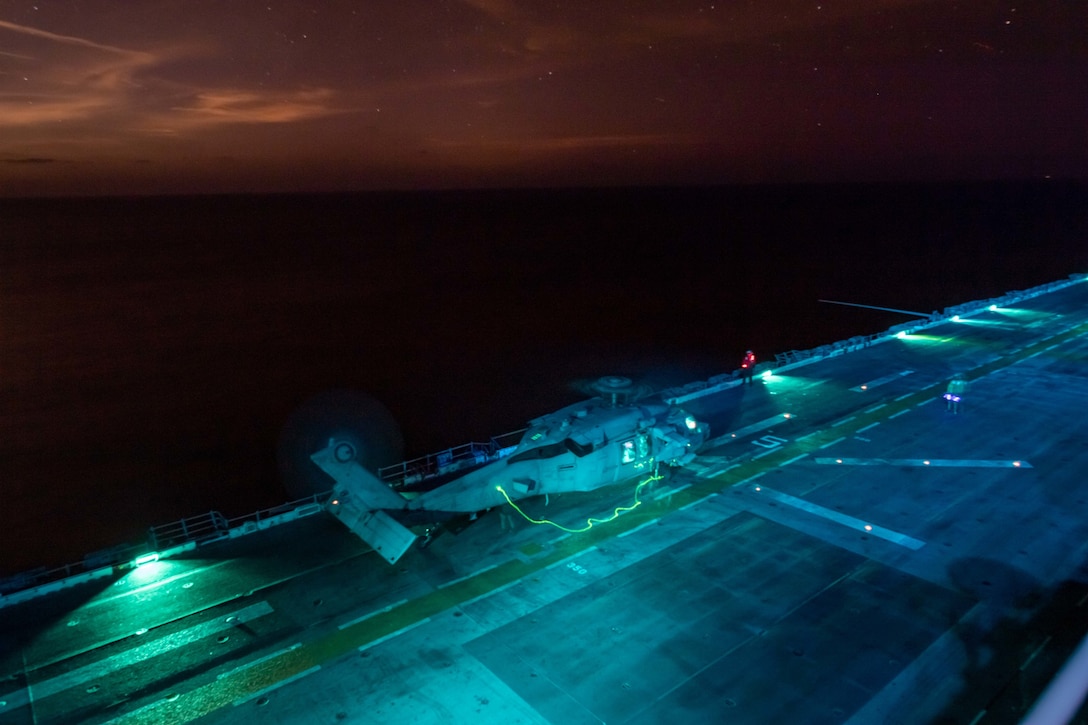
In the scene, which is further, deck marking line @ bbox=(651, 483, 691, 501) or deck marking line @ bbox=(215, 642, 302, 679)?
deck marking line @ bbox=(651, 483, 691, 501)

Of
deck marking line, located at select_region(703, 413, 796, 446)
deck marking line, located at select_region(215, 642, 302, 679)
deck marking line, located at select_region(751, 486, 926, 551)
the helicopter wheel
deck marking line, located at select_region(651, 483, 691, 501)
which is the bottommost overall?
deck marking line, located at select_region(751, 486, 926, 551)

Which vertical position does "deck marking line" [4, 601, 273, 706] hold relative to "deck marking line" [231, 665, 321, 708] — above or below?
above

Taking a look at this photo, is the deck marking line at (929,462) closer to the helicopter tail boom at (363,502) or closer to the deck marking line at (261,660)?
the helicopter tail boom at (363,502)

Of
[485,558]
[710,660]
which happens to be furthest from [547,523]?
[710,660]

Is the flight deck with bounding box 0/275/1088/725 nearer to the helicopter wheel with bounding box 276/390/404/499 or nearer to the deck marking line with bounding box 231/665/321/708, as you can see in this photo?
the deck marking line with bounding box 231/665/321/708

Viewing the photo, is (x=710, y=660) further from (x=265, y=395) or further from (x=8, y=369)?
(x=8, y=369)

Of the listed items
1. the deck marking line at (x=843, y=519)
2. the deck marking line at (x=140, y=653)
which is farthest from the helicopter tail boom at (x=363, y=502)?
the deck marking line at (x=843, y=519)

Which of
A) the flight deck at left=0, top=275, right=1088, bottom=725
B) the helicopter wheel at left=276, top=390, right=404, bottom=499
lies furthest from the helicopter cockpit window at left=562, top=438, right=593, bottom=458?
the helicopter wheel at left=276, top=390, right=404, bottom=499

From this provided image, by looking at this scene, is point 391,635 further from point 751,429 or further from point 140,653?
point 751,429
